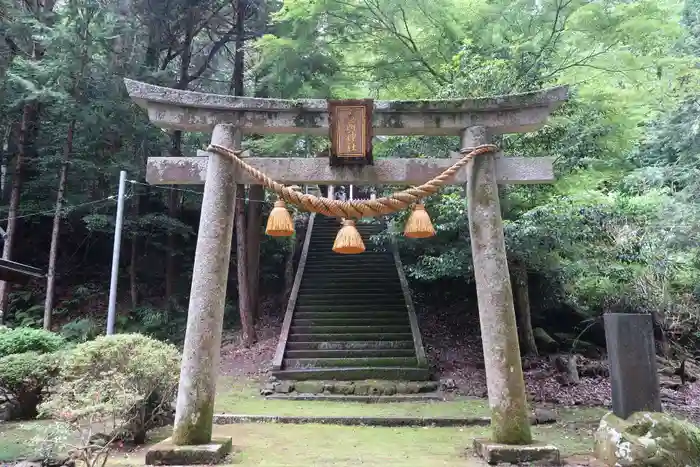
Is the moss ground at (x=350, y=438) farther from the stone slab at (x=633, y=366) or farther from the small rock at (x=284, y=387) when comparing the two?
the stone slab at (x=633, y=366)

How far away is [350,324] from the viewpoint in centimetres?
1231

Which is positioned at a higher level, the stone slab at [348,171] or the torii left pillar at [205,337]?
the stone slab at [348,171]

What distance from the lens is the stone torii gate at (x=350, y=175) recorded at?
16.7ft

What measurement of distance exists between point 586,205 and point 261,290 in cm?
1050

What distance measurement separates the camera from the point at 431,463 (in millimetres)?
5156

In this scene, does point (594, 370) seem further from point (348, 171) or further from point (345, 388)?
point (348, 171)

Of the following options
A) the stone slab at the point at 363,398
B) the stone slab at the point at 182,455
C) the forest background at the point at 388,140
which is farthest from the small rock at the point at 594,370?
the stone slab at the point at 182,455

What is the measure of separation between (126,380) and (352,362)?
18.9 feet

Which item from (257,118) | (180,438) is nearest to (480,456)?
(180,438)

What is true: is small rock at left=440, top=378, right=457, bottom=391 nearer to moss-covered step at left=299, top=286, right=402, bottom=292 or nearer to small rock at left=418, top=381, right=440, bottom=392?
small rock at left=418, top=381, right=440, bottom=392

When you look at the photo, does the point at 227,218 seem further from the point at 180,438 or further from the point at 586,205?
the point at 586,205

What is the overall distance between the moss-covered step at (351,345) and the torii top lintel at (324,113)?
6.53m

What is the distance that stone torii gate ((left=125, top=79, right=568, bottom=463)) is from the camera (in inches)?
201

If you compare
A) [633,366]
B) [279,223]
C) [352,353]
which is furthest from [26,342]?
[633,366]
